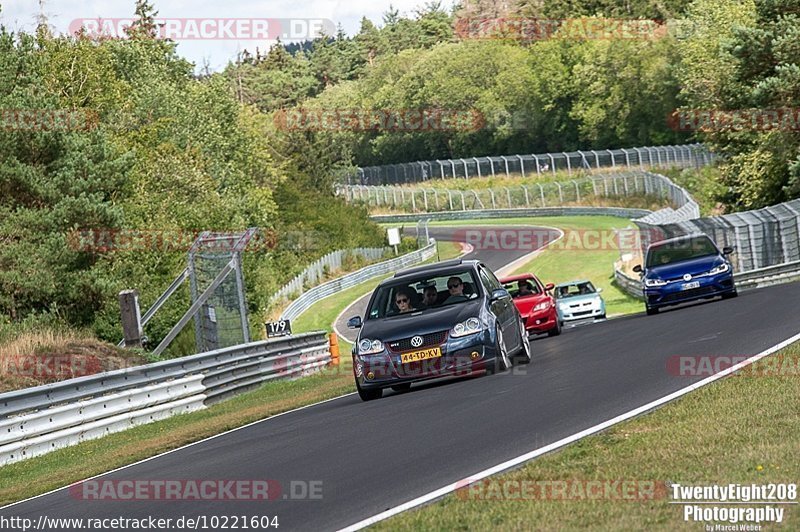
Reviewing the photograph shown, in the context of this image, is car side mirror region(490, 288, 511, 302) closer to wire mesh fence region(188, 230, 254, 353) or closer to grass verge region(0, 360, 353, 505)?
grass verge region(0, 360, 353, 505)

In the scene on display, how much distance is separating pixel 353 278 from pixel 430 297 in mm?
53422

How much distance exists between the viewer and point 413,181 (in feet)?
416

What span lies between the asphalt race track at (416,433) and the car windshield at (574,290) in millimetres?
16829

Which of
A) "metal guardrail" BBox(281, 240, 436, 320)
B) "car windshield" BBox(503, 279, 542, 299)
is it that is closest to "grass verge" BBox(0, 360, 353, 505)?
"car windshield" BBox(503, 279, 542, 299)

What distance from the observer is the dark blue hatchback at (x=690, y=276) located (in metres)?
27.0

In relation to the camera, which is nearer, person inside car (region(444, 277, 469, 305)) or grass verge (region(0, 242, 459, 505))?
grass verge (region(0, 242, 459, 505))

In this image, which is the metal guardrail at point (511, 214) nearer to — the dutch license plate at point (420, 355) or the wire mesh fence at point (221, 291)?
the wire mesh fence at point (221, 291)

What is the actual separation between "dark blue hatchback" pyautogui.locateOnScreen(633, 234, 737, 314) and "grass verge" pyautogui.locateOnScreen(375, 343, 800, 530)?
52.5 feet

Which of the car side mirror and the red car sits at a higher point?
the car side mirror

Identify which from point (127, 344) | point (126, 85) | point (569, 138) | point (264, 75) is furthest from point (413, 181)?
point (127, 344)

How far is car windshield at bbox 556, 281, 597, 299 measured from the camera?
3641 cm

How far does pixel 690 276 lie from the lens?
27.0 metres

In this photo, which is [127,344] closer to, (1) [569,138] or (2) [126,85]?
(2) [126,85]

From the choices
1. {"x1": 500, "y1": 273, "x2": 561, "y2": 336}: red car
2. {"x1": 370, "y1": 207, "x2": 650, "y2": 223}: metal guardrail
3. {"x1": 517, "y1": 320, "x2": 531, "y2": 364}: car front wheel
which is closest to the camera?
{"x1": 517, "y1": 320, "x2": 531, "y2": 364}: car front wheel
